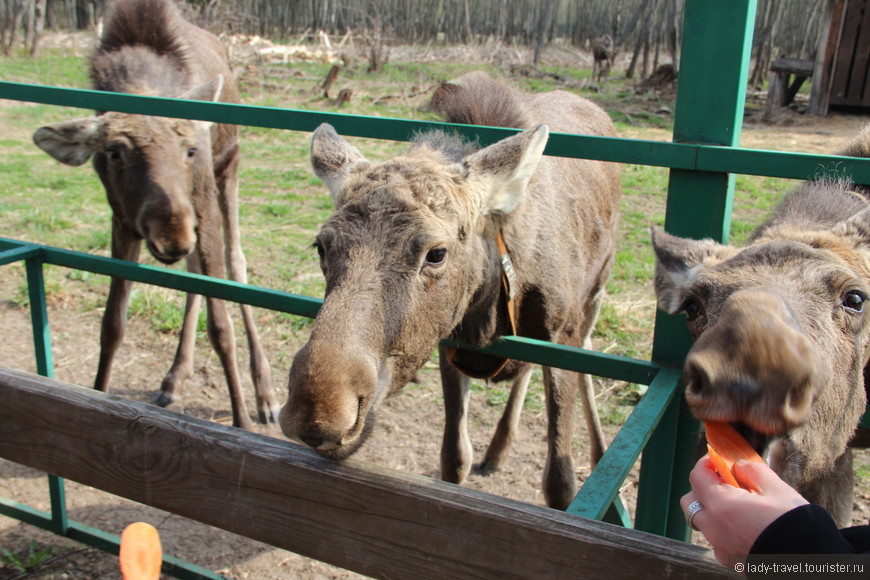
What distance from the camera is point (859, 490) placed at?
4.14 meters

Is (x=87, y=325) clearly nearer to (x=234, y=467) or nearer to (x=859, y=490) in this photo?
(x=234, y=467)

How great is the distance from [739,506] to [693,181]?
131 cm

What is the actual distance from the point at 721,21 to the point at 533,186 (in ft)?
4.49

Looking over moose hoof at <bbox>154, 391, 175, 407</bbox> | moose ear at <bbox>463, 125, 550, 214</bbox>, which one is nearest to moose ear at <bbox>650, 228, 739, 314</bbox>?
moose ear at <bbox>463, 125, 550, 214</bbox>

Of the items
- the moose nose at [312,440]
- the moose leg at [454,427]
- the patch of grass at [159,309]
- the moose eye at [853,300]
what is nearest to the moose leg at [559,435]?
the moose leg at [454,427]

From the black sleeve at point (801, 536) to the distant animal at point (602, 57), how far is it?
2027 centimetres

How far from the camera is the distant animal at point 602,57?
2047 cm

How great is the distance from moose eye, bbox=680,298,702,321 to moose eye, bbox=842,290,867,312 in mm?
419

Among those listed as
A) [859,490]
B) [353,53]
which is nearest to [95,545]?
[859,490]

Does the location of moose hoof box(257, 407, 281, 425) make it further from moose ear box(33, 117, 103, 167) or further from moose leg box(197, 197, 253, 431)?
moose ear box(33, 117, 103, 167)

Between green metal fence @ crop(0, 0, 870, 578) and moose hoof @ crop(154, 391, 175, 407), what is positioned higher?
green metal fence @ crop(0, 0, 870, 578)

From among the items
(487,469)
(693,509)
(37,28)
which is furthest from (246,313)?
(37,28)

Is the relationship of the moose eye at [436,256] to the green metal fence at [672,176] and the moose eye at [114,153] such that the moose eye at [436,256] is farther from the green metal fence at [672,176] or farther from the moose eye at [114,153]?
the moose eye at [114,153]

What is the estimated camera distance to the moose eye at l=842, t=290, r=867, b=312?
218cm
